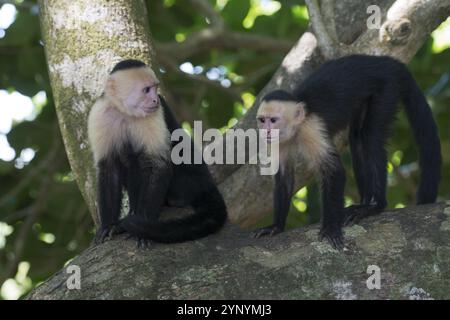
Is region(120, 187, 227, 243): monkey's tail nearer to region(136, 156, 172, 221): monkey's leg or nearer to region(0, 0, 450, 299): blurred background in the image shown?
region(136, 156, 172, 221): monkey's leg

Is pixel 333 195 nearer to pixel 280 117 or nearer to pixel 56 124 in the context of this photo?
pixel 280 117

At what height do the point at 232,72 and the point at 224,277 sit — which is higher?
the point at 232,72

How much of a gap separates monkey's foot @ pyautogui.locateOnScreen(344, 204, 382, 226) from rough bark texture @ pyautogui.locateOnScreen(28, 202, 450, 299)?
248 millimetres

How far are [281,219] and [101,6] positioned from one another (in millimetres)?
1517

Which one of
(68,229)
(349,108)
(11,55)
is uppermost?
(11,55)

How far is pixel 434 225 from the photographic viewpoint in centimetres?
298

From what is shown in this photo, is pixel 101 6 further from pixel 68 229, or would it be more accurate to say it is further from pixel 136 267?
pixel 68 229

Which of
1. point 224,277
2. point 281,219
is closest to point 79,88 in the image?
point 281,219

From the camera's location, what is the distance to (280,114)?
3.72 metres

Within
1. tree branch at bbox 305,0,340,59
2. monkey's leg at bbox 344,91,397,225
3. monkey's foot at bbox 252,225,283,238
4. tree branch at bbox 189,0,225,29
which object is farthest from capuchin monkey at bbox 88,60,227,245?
tree branch at bbox 189,0,225,29

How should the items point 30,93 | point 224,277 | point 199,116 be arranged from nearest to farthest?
point 224,277 < point 30,93 < point 199,116

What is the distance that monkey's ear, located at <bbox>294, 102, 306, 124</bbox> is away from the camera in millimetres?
3777

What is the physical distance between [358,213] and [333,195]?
0.19 metres

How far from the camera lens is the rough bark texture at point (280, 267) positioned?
105 inches
